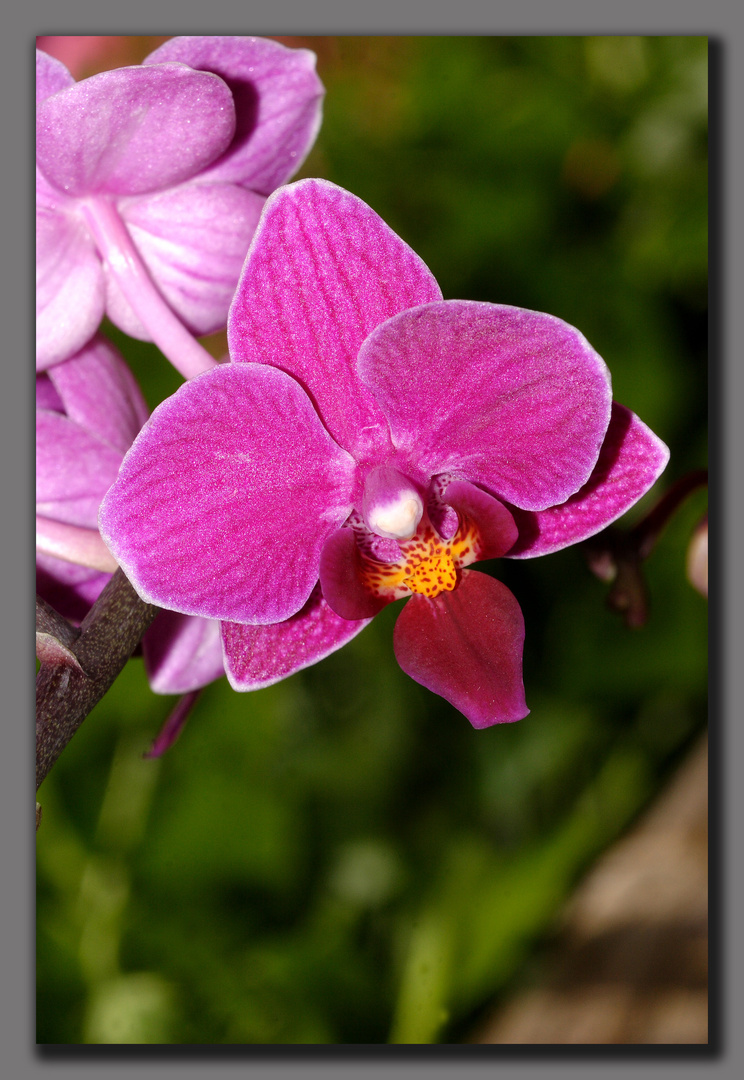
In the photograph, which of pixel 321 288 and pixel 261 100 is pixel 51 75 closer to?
pixel 261 100

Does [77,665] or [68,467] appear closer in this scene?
[77,665]

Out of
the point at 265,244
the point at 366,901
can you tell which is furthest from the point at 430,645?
the point at 366,901

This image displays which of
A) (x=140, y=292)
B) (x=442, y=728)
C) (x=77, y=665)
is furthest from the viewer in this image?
(x=442, y=728)

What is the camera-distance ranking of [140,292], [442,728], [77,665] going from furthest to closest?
[442,728]
[140,292]
[77,665]

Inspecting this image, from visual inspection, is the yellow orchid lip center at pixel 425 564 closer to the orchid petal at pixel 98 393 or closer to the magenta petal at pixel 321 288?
the magenta petal at pixel 321 288

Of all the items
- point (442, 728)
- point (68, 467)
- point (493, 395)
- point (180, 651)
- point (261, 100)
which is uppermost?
point (261, 100)

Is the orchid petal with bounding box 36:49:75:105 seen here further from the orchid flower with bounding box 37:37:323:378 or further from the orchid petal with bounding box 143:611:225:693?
the orchid petal with bounding box 143:611:225:693

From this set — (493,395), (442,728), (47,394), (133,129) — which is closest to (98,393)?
(47,394)
